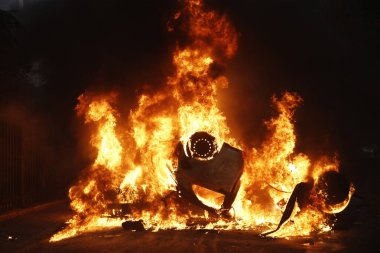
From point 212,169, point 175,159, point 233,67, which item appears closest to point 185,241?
point 212,169

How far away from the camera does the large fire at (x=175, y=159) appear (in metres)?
11.3

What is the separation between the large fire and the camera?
37.1 feet

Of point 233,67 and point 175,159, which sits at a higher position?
point 233,67

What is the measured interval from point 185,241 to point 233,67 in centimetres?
1220

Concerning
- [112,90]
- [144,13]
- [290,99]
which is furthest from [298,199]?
[144,13]

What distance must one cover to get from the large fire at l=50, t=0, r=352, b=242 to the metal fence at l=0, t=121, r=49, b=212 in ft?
8.13

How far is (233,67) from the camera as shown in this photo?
19.9 m

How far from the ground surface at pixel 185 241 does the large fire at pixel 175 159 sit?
3.02 ft

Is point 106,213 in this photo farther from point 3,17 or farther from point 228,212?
point 3,17

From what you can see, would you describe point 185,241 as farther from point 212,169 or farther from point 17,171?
point 17,171

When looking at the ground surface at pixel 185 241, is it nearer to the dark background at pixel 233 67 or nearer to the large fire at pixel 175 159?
the large fire at pixel 175 159

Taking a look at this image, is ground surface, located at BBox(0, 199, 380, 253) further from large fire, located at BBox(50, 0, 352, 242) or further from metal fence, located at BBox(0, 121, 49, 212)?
metal fence, located at BBox(0, 121, 49, 212)

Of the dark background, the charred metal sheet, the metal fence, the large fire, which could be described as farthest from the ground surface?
the dark background

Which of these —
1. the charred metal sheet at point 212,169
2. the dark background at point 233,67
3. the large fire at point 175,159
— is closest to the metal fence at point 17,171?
the dark background at point 233,67
